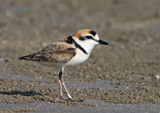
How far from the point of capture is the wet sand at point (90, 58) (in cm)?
771

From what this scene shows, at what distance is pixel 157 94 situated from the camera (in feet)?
27.0

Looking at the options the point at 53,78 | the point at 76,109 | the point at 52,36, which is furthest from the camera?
the point at 52,36

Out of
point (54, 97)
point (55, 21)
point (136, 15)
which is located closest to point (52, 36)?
point (55, 21)

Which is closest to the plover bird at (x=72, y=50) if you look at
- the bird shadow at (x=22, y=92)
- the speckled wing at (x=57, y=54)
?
the speckled wing at (x=57, y=54)

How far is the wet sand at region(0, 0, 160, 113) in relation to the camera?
771 centimetres

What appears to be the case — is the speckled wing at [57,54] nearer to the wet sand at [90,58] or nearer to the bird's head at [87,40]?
the bird's head at [87,40]

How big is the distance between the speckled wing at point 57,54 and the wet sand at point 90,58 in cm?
62

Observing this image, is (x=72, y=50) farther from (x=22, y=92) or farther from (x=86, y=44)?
(x=22, y=92)

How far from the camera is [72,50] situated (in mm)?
7648

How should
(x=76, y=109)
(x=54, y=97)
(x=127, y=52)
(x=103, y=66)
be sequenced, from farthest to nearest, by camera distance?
(x=127, y=52)
(x=103, y=66)
(x=54, y=97)
(x=76, y=109)

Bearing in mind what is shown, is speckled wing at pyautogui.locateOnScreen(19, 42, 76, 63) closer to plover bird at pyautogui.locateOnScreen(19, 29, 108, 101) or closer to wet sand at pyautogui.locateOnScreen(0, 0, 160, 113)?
plover bird at pyautogui.locateOnScreen(19, 29, 108, 101)

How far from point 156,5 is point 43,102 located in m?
11.4

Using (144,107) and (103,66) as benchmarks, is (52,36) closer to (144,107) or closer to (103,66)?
(103,66)

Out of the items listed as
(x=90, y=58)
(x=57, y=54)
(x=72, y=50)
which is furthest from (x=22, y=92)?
(x=90, y=58)
